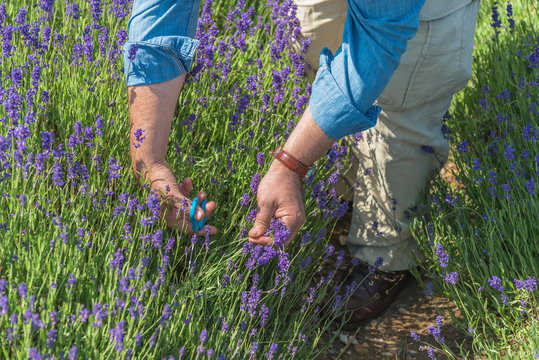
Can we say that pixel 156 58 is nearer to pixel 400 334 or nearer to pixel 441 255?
pixel 441 255

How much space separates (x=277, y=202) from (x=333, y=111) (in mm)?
379

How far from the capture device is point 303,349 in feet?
7.39

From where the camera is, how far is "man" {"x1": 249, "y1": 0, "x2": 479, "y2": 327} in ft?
6.24

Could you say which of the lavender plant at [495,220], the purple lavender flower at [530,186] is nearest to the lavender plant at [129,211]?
the lavender plant at [495,220]

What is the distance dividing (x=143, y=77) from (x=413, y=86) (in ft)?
3.65

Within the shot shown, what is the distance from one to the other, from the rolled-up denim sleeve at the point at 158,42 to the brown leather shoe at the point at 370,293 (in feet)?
4.25

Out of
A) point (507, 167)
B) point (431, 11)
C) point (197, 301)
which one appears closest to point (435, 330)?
point (197, 301)

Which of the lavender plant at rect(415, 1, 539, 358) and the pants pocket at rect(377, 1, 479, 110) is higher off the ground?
the pants pocket at rect(377, 1, 479, 110)

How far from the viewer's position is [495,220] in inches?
95.1

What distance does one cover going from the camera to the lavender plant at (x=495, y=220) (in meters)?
2.28

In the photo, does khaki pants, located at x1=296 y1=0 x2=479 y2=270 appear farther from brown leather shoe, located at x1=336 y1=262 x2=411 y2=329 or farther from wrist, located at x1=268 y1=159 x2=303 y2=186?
wrist, located at x1=268 y1=159 x2=303 y2=186

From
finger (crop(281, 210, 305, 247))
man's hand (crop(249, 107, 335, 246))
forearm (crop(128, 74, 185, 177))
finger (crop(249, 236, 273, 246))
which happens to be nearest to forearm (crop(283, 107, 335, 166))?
man's hand (crop(249, 107, 335, 246))

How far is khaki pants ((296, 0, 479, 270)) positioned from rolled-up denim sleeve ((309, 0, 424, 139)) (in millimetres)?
484

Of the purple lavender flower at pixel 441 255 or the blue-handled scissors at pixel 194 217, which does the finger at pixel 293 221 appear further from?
the purple lavender flower at pixel 441 255
